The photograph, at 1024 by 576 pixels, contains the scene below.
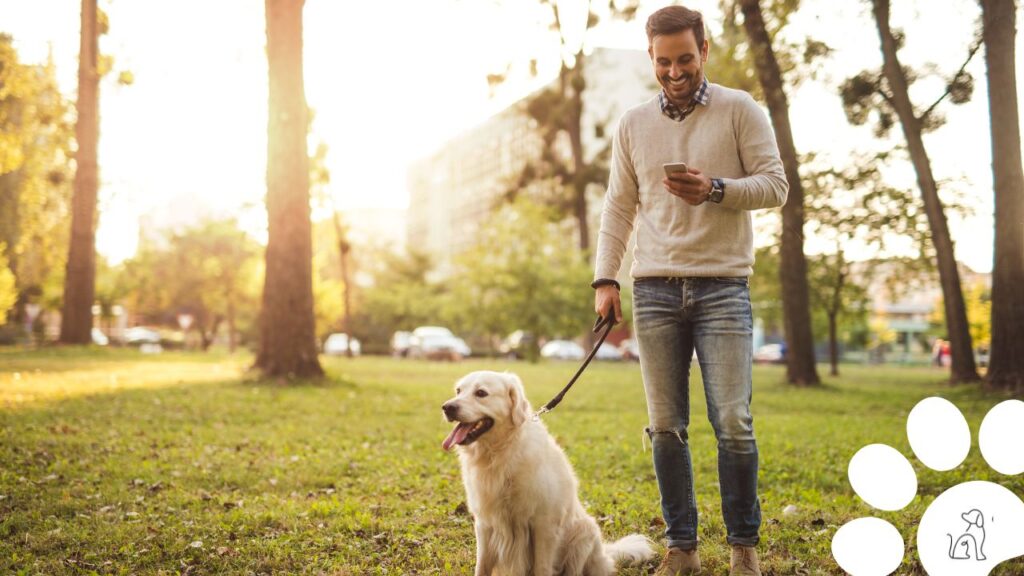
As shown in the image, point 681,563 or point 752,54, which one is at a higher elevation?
point 752,54

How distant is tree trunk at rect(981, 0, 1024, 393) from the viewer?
13469mm

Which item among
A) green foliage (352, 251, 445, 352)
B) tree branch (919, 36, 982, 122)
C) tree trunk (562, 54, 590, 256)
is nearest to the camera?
tree branch (919, 36, 982, 122)

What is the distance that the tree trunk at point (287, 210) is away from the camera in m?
14.7

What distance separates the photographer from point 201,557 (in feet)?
15.1

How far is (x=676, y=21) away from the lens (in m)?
3.68

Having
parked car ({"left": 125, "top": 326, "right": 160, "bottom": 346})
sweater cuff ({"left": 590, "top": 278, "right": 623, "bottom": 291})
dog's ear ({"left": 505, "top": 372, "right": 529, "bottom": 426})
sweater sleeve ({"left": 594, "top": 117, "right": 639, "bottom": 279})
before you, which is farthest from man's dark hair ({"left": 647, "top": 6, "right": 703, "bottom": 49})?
parked car ({"left": 125, "top": 326, "right": 160, "bottom": 346})

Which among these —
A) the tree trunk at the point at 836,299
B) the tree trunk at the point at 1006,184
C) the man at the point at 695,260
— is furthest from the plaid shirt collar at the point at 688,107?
the tree trunk at the point at 836,299

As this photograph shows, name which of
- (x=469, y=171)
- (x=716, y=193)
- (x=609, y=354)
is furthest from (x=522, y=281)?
(x=469, y=171)

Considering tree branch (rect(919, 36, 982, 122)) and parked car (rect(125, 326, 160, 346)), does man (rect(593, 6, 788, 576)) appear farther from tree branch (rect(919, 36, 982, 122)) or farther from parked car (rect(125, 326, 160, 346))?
parked car (rect(125, 326, 160, 346))

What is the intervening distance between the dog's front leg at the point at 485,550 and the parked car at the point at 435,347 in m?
34.6

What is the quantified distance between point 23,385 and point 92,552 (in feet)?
33.9

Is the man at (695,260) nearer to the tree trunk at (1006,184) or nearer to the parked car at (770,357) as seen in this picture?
the tree trunk at (1006,184)

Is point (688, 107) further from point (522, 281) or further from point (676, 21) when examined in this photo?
point (522, 281)

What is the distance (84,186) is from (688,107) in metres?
23.7
